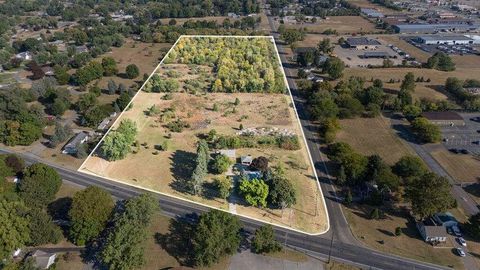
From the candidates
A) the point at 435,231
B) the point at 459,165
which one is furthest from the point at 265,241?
the point at 459,165

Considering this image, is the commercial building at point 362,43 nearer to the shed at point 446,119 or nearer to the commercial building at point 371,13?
the commercial building at point 371,13

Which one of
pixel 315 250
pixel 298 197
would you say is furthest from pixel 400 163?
pixel 315 250

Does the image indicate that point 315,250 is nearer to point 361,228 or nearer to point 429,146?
point 361,228

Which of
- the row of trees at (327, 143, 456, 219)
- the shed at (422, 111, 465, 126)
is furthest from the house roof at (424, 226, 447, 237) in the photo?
the shed at (422, 111, 465, 126)

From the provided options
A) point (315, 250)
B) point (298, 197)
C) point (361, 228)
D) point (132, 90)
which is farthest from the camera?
point (132, 90)

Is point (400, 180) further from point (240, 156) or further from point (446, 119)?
point (446, 119)
